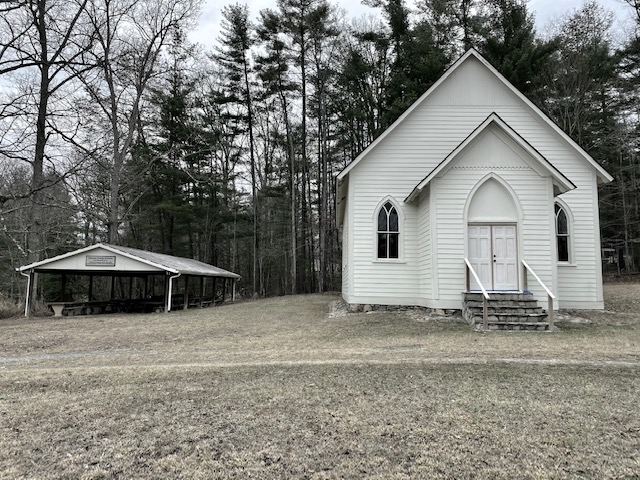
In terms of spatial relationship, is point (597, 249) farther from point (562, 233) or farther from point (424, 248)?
point (424, 248)

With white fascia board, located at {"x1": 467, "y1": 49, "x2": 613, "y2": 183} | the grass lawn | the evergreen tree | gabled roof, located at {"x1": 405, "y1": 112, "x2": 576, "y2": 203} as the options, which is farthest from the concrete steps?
the evergreen tree

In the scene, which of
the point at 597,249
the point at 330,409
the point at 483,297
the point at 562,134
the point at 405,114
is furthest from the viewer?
the point at 405,114

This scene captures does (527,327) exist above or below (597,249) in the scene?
below

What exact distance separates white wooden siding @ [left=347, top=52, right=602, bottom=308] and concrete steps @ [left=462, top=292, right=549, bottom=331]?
6.03 feet

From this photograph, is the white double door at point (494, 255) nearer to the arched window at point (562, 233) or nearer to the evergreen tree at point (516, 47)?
the arched window at point (562, 233)

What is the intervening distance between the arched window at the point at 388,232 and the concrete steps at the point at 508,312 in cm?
311

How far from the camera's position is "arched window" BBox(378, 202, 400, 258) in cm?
1424

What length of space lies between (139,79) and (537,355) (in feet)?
83.6

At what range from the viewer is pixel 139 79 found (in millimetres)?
25219

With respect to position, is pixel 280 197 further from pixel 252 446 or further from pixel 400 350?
pixel 252 446

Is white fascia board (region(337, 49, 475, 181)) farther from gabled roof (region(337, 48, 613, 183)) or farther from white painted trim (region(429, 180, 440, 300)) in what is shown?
white painted trim (region(429, 180, 440, 300))

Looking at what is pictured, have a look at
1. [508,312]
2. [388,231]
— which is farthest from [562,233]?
[388,231]

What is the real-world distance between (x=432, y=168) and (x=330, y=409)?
11228 mm

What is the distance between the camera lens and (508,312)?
10.8m
